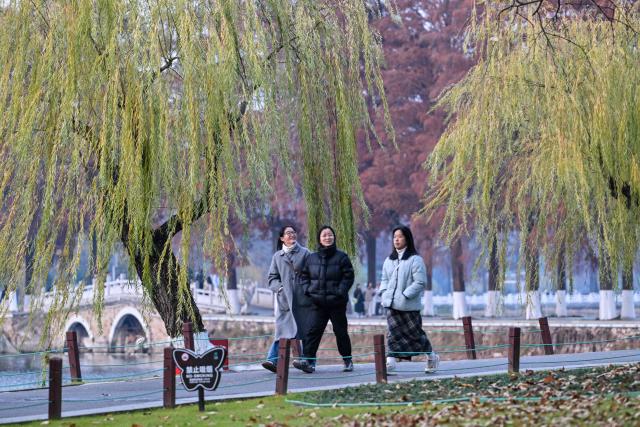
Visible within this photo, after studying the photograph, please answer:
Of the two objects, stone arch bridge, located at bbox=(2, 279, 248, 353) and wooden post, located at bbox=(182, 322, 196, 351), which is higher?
stone arch bridge, located at bbox=(2, 279, 248, 353)

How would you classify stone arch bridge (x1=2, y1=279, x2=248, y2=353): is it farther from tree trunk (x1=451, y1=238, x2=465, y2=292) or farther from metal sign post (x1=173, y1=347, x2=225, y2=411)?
metal sign post (x1=173, y1=347, x2=225, y2=411)

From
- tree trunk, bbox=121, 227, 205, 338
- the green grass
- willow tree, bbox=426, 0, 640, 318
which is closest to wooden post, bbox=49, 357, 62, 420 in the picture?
the green grass

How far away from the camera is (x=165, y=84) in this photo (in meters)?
16.6

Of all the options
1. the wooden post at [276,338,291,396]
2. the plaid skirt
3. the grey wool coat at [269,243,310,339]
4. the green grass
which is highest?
the grey wool coat at [269,243,310,339]

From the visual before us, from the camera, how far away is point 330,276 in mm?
16750

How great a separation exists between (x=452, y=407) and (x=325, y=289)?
448 centimetres

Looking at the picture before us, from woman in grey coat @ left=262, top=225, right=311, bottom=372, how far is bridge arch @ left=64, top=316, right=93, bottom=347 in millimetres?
38503

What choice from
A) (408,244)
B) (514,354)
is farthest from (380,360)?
(408,244)

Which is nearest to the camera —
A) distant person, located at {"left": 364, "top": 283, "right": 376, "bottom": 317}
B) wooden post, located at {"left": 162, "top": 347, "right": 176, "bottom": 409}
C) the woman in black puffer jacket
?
wooden post, located at {"left": 162, "top": 347, "right": 176, "bottom": 409}

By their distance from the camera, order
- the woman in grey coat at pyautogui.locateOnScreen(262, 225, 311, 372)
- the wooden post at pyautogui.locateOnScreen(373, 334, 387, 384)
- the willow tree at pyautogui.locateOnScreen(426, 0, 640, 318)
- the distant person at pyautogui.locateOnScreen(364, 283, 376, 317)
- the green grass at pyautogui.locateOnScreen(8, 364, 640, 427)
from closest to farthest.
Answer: the green grass at pyautogui.locateOnScreen(8, 364, 640, 427), the wooden post at pyautogui.locateOnScreen(373, 334, 387, 384), the woman in grey coat at pyautogui.locateOnScreen(262, 225, 311, 372), the willow tree at pyautogui.locateOnScreen(426, 0, 640, 318), the distant person at pyautogui.locateOnScreen(364, 283, 376, 317)

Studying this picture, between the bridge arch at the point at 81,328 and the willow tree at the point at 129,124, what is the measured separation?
3862cm

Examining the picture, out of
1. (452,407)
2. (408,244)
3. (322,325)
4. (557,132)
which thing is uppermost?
(557,132)

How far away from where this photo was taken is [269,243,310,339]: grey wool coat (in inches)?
677

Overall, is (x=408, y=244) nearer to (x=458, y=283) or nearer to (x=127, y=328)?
(x=458, y=283)
